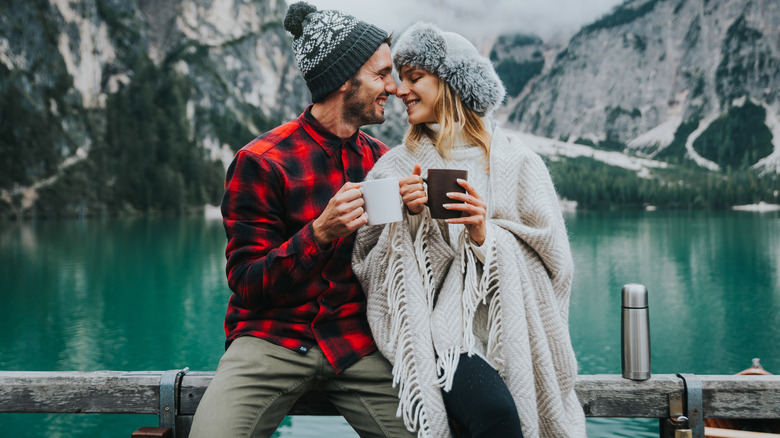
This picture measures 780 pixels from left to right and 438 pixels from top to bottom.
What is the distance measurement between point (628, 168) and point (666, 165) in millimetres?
10921

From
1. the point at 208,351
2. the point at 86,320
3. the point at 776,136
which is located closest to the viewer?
the point at 208,351

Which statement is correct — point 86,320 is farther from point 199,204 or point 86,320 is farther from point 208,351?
point 199,204

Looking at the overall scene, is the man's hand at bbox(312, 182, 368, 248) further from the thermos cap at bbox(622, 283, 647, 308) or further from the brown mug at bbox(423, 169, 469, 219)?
the thermos cap at bbox(622, 283, 647, 308)

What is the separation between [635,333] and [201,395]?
1.94 m

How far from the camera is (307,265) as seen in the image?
2234 millimetres

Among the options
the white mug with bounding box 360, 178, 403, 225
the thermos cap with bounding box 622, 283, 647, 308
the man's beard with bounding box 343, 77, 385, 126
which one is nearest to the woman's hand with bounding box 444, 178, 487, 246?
the white mug with bounding box 360, 178, 403, 225

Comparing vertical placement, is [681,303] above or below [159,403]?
below

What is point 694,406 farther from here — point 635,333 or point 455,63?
point 455,63

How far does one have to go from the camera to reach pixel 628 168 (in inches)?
6900

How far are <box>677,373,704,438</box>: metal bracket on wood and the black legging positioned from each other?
875 millimetres

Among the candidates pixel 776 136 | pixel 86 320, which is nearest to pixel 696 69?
pixel 776 136

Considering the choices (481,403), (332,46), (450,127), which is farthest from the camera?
(332,46)

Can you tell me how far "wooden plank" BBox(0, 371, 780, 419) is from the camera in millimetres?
2525

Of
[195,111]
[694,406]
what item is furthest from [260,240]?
[195,111]
